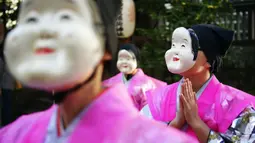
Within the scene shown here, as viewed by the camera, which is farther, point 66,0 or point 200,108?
point 200,108

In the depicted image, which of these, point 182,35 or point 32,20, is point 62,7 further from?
point 182,35

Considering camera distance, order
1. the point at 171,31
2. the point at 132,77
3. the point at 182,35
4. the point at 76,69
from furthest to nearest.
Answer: the point at 171,31
the point at 132,77
the point at 182,35
the point at 76,69

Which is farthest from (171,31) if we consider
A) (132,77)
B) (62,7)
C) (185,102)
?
(62,7)

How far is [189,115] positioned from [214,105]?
0.82ft

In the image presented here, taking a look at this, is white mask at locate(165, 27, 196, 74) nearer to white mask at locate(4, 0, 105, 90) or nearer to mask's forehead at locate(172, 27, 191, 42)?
mask's forehead at locate(172, 27, 191, 42)

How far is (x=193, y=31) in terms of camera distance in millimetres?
3312

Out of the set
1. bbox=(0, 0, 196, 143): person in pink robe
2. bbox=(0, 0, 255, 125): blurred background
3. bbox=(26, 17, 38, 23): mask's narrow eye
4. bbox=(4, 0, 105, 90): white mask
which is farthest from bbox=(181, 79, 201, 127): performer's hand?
bbox=(0, 0, 255, 125): blurred background

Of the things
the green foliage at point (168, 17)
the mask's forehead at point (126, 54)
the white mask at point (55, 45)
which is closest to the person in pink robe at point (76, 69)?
the white mask at point (55, 45)

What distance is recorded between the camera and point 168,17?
8.57 m

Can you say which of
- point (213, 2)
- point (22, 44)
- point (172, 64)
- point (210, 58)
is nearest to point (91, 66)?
point (22, 44)

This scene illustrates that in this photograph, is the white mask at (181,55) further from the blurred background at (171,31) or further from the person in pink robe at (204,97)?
the blurred background at (171,31)

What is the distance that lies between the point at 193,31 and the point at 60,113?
1.70 metres

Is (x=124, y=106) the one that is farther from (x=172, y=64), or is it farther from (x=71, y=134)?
(x=172, y=64)

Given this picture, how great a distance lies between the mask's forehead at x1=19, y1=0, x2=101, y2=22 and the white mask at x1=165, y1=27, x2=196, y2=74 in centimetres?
152
